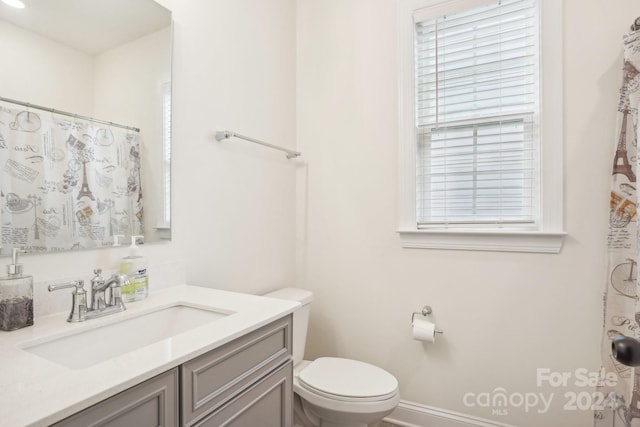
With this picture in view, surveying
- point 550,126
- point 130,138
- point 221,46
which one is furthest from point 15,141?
point 550,126

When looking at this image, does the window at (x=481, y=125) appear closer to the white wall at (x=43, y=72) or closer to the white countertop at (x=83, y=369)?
the white countertop at (x=83, y=369)

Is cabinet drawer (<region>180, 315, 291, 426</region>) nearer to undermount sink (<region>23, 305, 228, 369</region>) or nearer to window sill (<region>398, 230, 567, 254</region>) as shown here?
undermount sink (<region>23, 305, 228, 369</region>)

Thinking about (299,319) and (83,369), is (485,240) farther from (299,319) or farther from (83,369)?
(83,369)

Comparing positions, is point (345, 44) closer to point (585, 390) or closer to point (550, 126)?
point (550, 126)

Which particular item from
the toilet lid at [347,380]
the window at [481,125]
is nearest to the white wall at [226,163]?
the toilet lid at [347,380]

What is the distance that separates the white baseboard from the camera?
1.71 m

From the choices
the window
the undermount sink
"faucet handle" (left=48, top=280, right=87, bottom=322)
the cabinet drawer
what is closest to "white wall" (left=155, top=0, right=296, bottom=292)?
the undermount sink

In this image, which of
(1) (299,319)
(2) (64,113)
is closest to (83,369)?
(2) (64,113)

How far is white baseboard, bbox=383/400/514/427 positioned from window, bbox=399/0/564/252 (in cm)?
86

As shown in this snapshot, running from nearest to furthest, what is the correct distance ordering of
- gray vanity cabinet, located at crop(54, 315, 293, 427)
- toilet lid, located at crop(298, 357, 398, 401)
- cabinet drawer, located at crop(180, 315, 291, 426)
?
gray vanity cabinet, located at crop(54, 315, 293, 427)
cabinet drawer, located at crop(180, 315, 291, 426)
toilet lid, located at crop(298, 357, 398, 401)

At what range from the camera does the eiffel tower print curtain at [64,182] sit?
3.03ft

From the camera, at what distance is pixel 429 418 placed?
5.90 ft

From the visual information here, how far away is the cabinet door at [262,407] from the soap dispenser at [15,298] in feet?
1.76

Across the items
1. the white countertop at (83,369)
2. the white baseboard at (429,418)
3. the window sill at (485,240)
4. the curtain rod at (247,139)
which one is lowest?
the white baseboard at (429,418)
